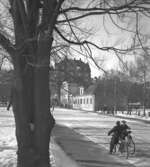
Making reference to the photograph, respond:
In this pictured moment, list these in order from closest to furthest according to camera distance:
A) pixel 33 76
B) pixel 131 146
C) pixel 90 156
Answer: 1. pixel 33 76
2. pixel 90 156
3. pixel 131 146

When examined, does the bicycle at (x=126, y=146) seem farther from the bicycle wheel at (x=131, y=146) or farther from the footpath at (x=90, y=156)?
the footpath at (x=90, y=156)

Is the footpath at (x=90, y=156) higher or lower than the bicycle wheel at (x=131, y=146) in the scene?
lower

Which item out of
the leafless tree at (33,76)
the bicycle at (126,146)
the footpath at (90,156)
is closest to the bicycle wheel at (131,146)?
the bicycle at (126,146)

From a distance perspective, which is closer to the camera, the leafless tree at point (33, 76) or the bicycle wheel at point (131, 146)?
the leafless tree at point (33, 76)

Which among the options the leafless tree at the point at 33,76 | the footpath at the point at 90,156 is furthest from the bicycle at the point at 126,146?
the leafless tree at the point at 33,76

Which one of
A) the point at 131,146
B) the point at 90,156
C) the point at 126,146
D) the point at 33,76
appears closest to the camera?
the point at 33,76

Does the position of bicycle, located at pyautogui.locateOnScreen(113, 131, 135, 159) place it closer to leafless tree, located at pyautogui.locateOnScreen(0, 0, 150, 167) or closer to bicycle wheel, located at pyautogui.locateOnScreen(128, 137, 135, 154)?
bicycle wheel, located at pyautogui.locateOnScreen(128, 137, 135, 154)

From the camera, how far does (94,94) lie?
9481 centimetres

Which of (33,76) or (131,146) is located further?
(131,146)

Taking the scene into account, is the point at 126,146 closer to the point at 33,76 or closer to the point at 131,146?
the point at 131,146

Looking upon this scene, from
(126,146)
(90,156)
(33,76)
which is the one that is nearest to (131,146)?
(126,146)

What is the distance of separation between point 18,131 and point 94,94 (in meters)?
87.1

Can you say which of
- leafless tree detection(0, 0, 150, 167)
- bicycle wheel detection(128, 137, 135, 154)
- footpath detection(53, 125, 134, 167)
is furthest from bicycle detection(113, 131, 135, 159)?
leafless tree detection(0, 0, 150, 167)

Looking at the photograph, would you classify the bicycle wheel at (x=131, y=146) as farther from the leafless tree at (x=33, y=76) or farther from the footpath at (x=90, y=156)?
the leafless tree at (x=33, y=76)
